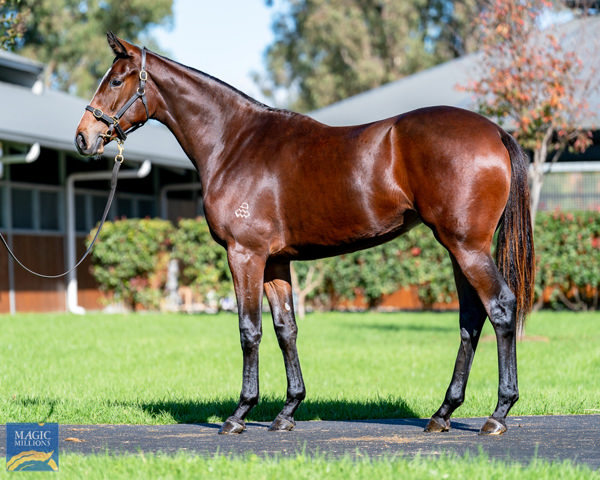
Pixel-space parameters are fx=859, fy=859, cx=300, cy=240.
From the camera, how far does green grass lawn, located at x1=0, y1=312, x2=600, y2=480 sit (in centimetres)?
439

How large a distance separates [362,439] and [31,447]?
200 centimetres

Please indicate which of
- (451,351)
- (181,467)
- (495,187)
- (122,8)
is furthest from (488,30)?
(122,8)

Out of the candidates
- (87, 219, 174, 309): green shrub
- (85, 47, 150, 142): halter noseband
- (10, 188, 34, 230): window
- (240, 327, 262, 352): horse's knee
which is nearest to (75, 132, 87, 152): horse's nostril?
(85, 47, 150, 142): halter noseband

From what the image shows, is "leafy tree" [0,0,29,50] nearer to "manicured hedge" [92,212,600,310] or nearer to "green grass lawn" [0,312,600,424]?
"green grass lawn" [0,312,600,424]

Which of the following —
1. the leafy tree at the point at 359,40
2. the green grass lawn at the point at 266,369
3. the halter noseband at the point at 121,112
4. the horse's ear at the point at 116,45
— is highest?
the leafy tree at the point at 359,40

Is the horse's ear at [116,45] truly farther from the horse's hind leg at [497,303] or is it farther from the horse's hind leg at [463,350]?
the horse's hind leg at [463,350]

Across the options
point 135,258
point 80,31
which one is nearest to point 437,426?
point 135,258

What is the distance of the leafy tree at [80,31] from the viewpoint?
37.2 metres

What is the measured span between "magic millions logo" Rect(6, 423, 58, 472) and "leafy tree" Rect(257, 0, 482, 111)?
33689 millimetres

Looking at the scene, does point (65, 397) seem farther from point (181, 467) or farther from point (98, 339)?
point (98, 339)

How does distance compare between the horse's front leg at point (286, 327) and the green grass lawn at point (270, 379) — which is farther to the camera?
the horse's front leg at point (286, 327)

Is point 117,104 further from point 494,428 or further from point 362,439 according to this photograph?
point 494,428

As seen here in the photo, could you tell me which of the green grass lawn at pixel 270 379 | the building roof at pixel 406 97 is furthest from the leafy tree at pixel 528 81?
the building roof at pixel 406 97

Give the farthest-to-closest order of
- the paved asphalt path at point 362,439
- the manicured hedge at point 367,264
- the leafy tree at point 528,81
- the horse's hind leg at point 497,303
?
the manicured hedge at point 367,264
the leafy tree at point 528,81
the horse's hind leg at point 497,303
the paved asphalt path at point 362,439
